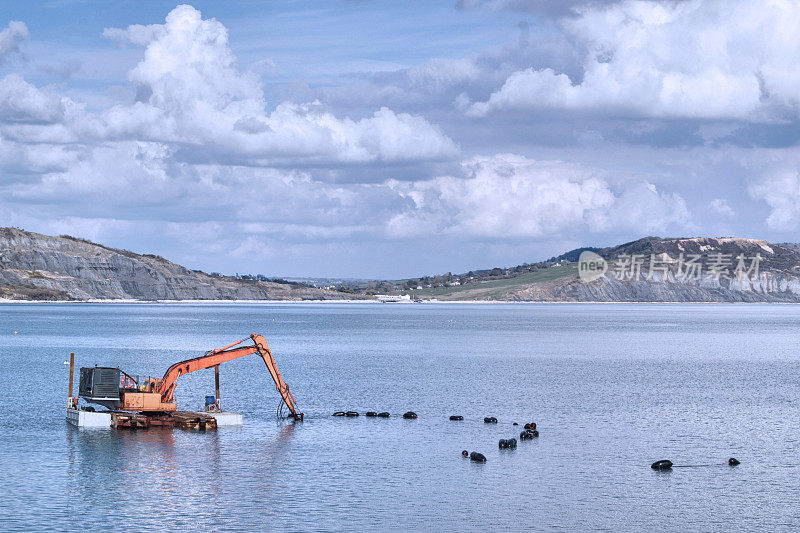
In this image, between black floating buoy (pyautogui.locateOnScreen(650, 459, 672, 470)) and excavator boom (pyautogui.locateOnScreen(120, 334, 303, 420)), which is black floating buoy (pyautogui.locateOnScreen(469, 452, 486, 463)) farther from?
excavator boom (pyautogui.locateOnScreen(120, 334, 303, 420))

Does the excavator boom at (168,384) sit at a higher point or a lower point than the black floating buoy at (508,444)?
higher

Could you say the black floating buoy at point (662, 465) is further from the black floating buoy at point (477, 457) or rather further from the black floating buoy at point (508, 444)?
the black floating buoy at point (477, 457)

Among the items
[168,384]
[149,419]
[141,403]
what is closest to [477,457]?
[149,419]

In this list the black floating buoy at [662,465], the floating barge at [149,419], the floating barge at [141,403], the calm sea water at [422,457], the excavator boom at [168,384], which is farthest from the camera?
the excavator boom at [168,384]

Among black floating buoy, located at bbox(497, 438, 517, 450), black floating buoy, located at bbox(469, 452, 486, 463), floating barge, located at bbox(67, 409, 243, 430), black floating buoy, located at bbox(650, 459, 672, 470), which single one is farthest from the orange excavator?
black floating buoy, located at bbox(650, 459, 672, 470)

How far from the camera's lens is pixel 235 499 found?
134 feet

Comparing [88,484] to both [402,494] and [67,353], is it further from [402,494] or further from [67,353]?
[67,353]

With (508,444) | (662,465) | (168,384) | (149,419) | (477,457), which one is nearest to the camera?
(662,465)

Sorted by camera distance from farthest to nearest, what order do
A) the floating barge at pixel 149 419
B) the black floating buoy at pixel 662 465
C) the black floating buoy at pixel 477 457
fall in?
1. the floating barge at pixel 149 419
2. the black floating buoy at pixel 477 457
3. the black floating buoy at pixel 662 465

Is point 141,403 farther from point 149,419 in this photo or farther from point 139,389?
point 139,389

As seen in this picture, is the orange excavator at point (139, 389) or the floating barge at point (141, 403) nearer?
the floating barge at point (141, 403)

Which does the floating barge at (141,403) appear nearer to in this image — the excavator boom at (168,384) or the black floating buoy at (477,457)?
the excavator boom at (168,384)

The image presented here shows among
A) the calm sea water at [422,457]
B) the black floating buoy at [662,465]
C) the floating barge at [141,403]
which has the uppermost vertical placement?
the floating barge at [141,403]

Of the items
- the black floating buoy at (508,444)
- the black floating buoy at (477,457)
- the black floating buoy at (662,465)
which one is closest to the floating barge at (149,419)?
the black floating buoy at (508,444)
